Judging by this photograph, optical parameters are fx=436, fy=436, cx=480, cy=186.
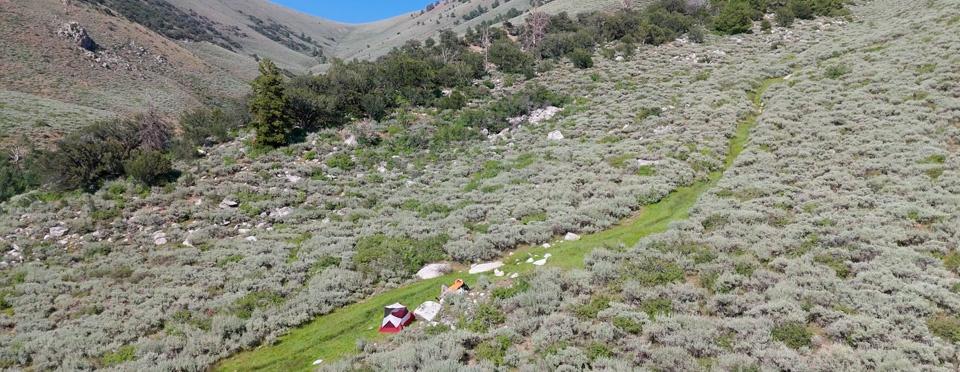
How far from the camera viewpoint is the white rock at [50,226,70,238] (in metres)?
18.3

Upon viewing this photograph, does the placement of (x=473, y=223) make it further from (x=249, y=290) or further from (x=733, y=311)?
(x=733, y=311)

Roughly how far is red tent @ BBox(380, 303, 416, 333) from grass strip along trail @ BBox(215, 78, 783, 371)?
30 cm

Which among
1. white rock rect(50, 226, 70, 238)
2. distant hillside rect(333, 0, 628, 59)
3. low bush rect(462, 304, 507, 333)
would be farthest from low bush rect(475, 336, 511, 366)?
distant hillside rect(333, 0, 628, 59)

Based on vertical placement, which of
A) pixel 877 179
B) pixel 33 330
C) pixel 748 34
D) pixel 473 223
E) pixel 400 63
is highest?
pixel 748 34

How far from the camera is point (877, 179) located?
16.2m

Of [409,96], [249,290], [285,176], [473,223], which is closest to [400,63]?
[409,96]

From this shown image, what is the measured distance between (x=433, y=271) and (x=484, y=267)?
6.23 ft

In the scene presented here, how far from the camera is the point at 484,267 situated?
1484 cm

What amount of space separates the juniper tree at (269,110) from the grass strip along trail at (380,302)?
17.4 metres

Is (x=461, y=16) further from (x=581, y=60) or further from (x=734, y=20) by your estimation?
(x=581, y=60)

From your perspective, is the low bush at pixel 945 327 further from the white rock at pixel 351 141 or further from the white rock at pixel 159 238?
the white rock at pixel 351 141

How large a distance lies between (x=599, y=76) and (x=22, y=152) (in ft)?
146

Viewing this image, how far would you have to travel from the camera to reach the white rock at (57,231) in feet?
60.1

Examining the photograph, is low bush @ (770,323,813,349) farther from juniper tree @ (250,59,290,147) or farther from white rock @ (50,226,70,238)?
juniper tree @ (250,59,290,147)
